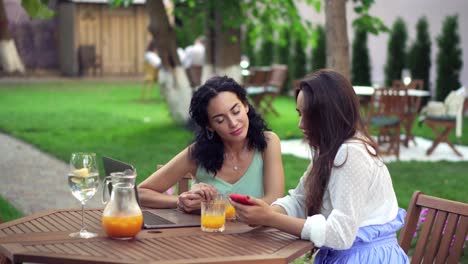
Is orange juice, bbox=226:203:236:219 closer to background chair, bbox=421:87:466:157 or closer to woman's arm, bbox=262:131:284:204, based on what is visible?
woman's arm, bbox=262:131:284:204

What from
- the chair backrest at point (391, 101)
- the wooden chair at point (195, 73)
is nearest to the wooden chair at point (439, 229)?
the chair backrest at point (391, 101)

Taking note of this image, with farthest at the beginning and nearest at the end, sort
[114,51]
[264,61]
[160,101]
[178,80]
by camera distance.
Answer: [114,51] → [264,61] → [160,101] → [178,80]

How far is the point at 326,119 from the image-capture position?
3.00 metres

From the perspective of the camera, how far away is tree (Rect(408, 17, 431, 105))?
16.4m

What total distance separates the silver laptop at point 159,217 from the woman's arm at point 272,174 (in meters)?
0.48

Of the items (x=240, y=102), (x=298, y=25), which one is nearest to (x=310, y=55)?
(x=298, y=25)

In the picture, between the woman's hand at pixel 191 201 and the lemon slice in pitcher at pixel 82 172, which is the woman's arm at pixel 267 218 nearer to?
the woman's hand at pixel 191 201

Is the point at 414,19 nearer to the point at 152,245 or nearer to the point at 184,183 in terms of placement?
the point at 184,183

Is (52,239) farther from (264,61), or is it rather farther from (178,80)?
(264,61)

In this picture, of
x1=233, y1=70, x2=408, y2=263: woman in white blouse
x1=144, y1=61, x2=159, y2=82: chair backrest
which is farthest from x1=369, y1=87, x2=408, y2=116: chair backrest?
x1=144, y1=61, x2=159, y2=82: chair backrest

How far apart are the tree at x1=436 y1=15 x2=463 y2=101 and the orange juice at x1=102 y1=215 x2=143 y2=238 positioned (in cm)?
1348

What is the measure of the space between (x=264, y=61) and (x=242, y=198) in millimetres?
19893

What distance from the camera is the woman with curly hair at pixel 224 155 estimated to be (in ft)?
12.1

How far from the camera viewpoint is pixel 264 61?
22766 millimetres
